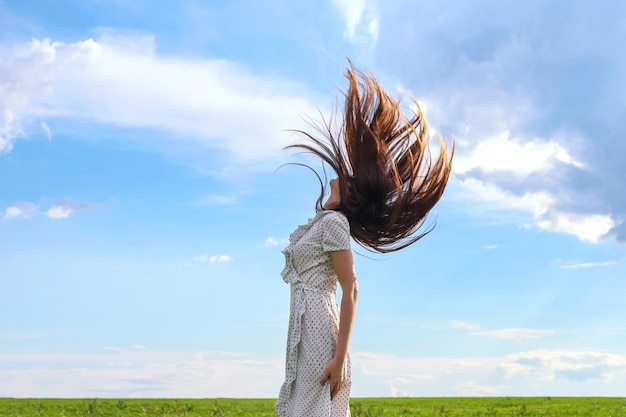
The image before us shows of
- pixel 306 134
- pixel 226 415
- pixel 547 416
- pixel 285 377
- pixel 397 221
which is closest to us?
pixel 285 377

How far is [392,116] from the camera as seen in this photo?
672 centimetres

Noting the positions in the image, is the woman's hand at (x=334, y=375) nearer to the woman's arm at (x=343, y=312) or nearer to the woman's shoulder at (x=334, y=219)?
the woman's arm at (x=343, y=312)

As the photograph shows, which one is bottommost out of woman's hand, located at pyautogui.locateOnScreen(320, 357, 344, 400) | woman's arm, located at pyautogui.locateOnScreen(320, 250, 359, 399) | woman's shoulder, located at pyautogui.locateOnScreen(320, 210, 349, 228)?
woman's hand, located at pyautogui.locateOnScreen(320, 357, 344, 400)

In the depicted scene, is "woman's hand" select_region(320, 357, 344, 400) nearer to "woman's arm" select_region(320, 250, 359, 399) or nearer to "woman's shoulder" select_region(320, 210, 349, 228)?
"woman's arm" select_region(320, 250, 359, 399)

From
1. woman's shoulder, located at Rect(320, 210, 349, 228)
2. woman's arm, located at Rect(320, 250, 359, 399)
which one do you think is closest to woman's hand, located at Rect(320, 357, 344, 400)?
woman's arm, located at Rect(320, 250, 359, 399)

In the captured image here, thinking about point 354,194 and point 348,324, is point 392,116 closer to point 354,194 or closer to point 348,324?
point 354,194

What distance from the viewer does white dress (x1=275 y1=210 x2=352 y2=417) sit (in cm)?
576

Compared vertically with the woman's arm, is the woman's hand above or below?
below

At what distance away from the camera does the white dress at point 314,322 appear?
5762 mm

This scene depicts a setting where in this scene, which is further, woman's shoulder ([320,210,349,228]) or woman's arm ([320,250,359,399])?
woman's shoulder ([320,210,349,228])

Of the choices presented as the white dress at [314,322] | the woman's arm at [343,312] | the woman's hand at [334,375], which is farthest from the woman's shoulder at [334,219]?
the woman's hand at [334,375]

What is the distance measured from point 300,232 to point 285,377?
44.4 inches

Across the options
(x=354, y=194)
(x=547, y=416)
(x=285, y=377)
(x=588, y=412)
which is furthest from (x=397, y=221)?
(x=588, y=412)

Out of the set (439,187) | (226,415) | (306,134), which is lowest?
(226,415)
